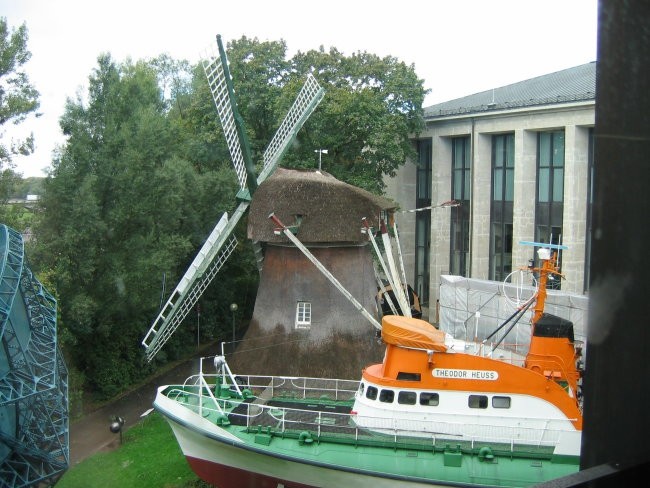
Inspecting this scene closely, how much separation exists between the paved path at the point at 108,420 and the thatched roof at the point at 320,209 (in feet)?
22.5

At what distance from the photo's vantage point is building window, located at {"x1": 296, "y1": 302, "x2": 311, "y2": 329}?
67.6ft

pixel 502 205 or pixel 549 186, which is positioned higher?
pixel 549 186

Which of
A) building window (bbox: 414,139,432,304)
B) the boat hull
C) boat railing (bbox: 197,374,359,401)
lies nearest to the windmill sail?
boat railing (bbox: 197,374,359,401)

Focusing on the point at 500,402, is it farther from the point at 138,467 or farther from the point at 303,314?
the point at 138,467

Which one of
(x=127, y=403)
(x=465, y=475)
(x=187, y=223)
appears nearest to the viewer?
(x=465, y=475)

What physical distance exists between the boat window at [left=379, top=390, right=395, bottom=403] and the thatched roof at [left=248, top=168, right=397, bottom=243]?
6.72m

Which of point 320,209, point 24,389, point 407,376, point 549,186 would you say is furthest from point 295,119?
point 24,389

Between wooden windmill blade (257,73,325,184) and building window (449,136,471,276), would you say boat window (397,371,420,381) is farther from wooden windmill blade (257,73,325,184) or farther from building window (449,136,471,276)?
building window (449,136,471,276)

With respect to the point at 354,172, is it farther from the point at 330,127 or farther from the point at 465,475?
the point at 465,475

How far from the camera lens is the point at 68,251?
21672mm

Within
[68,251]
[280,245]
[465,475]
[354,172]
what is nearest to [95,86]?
[68,251]

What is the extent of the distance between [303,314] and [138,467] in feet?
19.7

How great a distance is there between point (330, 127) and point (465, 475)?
57.6ft

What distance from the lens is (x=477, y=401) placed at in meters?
14.1
